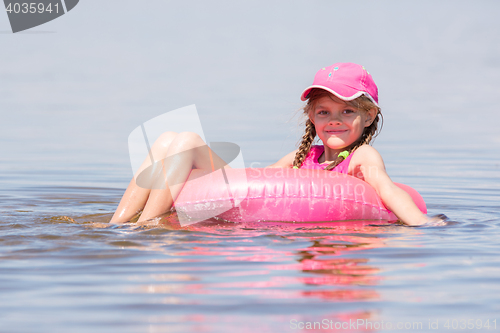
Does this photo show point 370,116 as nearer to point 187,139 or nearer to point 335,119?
point 335,119

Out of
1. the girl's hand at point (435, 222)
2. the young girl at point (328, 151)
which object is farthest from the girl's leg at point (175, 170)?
the girl's hand at point (435, 222)

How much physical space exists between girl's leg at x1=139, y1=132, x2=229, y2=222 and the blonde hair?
3.52 ft

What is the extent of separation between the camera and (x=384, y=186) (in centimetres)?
429

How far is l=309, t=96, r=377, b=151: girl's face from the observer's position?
4695 millimetres

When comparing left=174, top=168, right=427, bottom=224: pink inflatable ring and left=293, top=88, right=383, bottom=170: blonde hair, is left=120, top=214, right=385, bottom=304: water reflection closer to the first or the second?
left=174, top=168, right=427, bottom=224: pink inflatable ring

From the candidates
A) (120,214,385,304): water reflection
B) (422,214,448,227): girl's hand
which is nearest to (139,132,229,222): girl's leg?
(120,214,385,304): water reflection

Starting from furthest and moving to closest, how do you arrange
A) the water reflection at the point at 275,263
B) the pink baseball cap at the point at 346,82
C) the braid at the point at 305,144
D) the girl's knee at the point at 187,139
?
the braid at the point at 305,144
the pink baseball cap at the point at 346,82
the girl's knee at the point at 187,139
the water reflection at the point at 275,263

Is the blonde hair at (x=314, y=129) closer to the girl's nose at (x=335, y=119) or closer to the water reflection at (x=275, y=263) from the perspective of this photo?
the girl's nose at (x=335, y=119)

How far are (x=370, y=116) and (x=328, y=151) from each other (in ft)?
1.40

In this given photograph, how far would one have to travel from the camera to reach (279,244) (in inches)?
139

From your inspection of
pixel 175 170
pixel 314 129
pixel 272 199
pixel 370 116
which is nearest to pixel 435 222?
pixel 370 116

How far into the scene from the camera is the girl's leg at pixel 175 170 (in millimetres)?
4023

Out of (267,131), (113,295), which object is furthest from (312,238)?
(267,131)

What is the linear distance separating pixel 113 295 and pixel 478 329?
145cm
